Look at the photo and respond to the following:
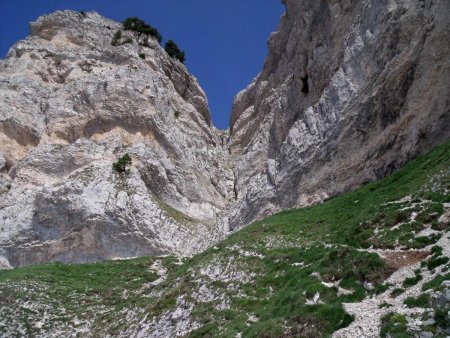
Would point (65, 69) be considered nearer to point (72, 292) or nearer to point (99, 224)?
point (99, 224)

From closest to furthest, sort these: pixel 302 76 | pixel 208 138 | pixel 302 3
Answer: pixel 302 76, pixel 302 3, pixel 208 138

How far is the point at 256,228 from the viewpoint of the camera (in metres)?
32.0

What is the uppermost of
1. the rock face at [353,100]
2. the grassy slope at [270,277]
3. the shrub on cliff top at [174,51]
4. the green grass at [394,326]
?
the shrub on cliff top at [174,51]

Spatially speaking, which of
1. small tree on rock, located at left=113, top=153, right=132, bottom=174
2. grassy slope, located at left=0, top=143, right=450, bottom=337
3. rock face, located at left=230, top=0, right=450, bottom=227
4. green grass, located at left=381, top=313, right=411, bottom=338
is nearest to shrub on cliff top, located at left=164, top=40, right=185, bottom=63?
rock face, located at left=230, top=0, right=450, bottom=227

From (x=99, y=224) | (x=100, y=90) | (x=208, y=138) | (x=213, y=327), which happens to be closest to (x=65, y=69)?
(x=100, y=90)

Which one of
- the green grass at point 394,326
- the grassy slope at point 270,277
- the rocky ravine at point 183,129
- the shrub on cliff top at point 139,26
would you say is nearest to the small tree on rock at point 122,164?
the rocky ravine at point 183,129

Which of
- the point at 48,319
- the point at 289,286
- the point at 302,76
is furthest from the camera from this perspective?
the point at 302,76

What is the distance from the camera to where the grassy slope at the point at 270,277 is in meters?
18.4

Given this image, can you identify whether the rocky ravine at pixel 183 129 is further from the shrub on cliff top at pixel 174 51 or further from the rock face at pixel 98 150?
the shrub on cliff top at pixel 174 51

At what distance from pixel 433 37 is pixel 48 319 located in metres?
28.1

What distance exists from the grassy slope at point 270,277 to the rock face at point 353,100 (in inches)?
174

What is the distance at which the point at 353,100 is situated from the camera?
39.3m

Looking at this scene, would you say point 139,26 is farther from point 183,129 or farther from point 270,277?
point 270,277

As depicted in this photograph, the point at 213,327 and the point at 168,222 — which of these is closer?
the point at 213,327
